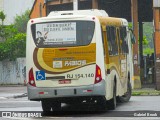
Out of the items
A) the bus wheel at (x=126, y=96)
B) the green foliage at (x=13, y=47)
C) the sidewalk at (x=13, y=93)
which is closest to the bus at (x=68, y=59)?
the bus wheel at (x=126, y=96)

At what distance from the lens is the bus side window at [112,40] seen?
20.4 m

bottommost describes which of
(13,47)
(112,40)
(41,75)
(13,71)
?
(13,71)

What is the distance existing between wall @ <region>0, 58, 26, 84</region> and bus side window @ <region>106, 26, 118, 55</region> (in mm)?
24834

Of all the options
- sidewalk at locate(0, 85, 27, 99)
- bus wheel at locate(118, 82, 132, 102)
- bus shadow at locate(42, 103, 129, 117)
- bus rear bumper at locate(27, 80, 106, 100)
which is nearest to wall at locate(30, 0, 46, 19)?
sidewalk at locate(0, 85, 27, 99)

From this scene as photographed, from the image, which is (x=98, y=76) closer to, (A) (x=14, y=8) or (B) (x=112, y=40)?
(B) (x=112, y=40)

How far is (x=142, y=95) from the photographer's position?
2995 centimetres

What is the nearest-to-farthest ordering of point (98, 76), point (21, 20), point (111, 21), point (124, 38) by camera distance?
point (98, 76) < point (111, 21) < point (124, 38) < point (21, 20)

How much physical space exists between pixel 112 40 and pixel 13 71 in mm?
26061

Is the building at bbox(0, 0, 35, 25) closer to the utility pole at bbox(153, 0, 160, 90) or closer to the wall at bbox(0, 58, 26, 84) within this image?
the wall at bbox(0, 58, 26, 84)

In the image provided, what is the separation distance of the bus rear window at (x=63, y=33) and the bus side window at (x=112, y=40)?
125 centimetres

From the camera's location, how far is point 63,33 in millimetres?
19328

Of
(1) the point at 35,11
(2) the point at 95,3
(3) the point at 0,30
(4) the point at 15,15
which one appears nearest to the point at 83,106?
(2) the point at 95,3

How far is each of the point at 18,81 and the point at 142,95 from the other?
58.2 ft

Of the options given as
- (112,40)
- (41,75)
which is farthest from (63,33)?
(112,40)
